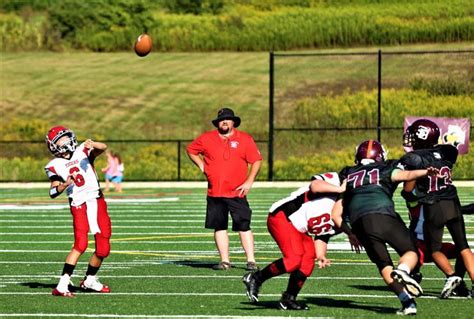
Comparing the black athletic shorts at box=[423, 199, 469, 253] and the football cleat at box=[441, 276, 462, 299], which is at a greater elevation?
the black athletic shorts at box=[423, 199, 469, 253]

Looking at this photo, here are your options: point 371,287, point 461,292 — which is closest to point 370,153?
point 461,292

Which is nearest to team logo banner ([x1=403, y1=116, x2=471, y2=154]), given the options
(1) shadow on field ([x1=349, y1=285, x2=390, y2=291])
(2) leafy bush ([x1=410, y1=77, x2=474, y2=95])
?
(2) leafy bush ([x1=410, y1=77, x2=474, y2=95])

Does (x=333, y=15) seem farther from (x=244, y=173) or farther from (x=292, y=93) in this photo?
(x=244, y=173)

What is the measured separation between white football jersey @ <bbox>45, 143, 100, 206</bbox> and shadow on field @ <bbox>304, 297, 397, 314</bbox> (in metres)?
2.42

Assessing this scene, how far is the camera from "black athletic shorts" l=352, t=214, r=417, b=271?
11062 mm

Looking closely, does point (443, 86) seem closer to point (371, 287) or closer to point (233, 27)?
point (233, 27)

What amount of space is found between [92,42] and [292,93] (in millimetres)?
17715

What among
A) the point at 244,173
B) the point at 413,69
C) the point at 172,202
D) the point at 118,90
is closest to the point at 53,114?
the point at 118,90

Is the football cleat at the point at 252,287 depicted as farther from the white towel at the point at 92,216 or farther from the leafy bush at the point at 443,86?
the leafy bush at the point at 443,86

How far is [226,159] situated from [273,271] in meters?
4.23

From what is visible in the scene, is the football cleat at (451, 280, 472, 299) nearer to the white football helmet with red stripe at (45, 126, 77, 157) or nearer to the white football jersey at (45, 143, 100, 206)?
the white football jersey at (45, 143, 100, 206)

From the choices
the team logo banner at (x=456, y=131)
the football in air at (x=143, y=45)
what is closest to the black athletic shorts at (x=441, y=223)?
the football in air at (x=143, y=45)

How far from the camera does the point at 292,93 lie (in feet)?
175

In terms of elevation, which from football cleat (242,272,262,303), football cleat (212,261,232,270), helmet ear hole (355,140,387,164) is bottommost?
football cleat (212,261,232,270)
